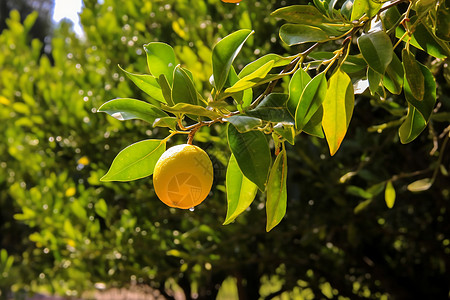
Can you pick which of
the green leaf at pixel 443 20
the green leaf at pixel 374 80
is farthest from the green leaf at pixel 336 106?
the green leaf at pixel 443 20

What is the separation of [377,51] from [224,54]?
0.19m

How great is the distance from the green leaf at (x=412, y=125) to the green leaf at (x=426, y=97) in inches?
1.0

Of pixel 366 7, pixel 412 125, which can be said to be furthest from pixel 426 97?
pixel 366 7

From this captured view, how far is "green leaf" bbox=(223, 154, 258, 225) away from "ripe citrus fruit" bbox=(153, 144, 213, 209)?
0.03 meters

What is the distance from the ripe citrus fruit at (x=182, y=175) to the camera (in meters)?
0.70

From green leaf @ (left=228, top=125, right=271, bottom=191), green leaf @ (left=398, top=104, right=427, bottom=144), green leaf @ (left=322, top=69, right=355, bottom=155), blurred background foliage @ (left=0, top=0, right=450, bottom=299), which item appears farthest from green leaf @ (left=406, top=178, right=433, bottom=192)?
green leaf @ (left=228, top=125, right=271, bottom=191)

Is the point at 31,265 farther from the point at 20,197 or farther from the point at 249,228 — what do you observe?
the point at 249,228

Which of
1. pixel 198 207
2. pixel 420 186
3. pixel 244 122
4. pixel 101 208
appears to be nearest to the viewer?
pixel 244 122

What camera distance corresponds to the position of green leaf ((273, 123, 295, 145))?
2.21 feet

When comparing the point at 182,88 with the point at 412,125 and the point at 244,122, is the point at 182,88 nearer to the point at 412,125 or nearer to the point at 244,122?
the point at 244,122

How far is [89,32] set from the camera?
2.29 m

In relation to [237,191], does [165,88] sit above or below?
above

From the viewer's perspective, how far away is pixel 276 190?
72 cm

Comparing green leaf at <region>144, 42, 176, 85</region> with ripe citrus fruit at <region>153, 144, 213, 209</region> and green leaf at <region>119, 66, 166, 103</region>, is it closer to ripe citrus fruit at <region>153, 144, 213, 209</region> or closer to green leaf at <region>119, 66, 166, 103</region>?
green leaf at <region>119, 66, 166, 103</region>
